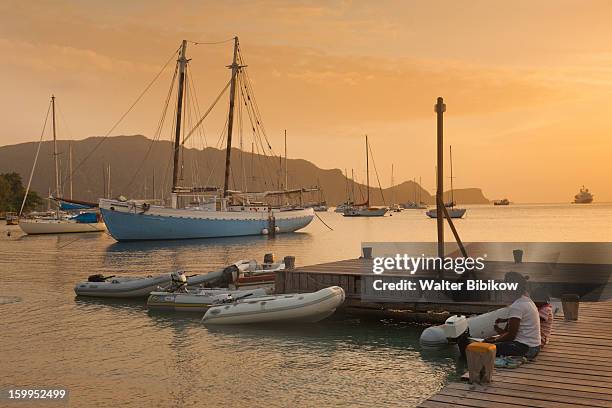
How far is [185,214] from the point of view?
6981 cm

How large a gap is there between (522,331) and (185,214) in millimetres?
61594

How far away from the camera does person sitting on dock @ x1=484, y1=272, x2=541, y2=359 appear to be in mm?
10953

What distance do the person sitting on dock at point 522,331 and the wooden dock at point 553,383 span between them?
1.03 feet

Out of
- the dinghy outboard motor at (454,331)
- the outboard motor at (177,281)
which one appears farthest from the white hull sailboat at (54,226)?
the dinghy outboard motor at (454,331)

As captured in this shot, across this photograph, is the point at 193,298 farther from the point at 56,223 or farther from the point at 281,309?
the point at 56,223

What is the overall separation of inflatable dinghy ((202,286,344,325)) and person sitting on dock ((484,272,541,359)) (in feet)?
30.5

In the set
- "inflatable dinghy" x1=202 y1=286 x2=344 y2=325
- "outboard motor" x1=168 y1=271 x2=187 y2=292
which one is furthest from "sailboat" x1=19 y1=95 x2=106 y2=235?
"inflatable dinghy" x1=202 y1=286 x2=344 y2=325

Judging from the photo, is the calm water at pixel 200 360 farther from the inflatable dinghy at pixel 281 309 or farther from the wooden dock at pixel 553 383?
the wooden dock at pixel 553 383

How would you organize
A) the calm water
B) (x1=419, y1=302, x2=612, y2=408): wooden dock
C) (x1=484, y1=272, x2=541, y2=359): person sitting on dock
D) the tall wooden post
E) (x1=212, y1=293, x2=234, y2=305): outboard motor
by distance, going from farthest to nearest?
(x1=212, y1=293, x2=234, y2=305): outboard motor, the tall wooden post, the calm water, (x1=484, y1=272, x2=541, y2=359): person sitting on dock, (x1=419, y1=302, x2=612, y2=408): wooden dock

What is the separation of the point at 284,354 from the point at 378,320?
221 inches

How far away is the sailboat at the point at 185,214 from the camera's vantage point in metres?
67.4

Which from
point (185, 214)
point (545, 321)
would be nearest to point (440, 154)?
point (545, 321)

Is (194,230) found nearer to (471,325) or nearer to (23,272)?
(23,272)

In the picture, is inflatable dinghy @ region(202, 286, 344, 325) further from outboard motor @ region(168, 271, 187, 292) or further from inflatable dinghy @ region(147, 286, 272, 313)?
outboard motor @ region(168, 271, 187, 292)
